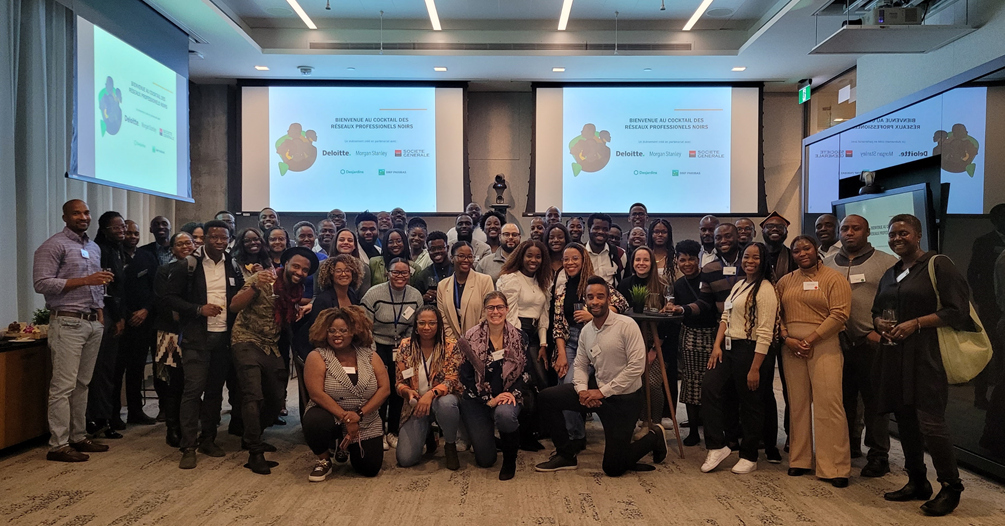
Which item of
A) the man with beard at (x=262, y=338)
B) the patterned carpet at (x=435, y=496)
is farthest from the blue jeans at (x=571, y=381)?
the man with beard at (x=262, y=338)

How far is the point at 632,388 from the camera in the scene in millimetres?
3975

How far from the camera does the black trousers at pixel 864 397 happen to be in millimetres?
4090

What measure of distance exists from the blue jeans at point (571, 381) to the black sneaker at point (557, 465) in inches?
10.2

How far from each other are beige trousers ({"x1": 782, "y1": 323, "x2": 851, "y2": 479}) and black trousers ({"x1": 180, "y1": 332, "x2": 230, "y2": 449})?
389 cm

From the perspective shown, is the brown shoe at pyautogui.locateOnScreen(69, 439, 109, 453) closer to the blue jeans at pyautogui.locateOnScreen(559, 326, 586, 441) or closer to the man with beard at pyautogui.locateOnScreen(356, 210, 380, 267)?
the man with beard at pyautogui.locateOnScreen(356, 210, 380, 267)

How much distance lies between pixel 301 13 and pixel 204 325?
435 centimetres

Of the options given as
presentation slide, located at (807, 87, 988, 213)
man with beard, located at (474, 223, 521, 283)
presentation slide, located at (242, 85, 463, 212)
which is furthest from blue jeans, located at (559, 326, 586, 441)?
presentation slide, located at (242, 85, 463, 212)

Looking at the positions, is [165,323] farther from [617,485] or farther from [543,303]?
[617,485]

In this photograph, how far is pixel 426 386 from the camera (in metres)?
4.21

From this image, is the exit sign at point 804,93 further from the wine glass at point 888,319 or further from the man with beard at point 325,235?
the man with beard at point 325,235

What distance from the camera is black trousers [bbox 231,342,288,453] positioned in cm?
409

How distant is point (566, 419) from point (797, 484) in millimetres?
1508

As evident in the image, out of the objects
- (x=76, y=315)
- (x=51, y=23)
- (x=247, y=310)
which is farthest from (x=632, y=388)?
(x=51, y=23)

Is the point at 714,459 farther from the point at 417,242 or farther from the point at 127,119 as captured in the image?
the point at 127,119
